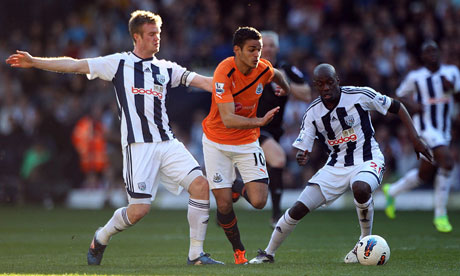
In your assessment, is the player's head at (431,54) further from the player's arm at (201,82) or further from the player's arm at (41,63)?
the player's arm at (41,63)

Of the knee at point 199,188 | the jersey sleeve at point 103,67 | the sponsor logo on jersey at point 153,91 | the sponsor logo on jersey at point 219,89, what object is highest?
the jersey sleeve at point 103,67

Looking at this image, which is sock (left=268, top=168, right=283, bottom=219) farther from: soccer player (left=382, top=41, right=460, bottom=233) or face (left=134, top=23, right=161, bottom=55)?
face (left=134, top=23, right=161, bottom=55)

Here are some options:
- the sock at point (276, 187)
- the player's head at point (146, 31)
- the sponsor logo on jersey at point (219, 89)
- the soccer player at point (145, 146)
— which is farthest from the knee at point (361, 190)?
the sock at point (276, 187)

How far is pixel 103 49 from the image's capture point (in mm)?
19516

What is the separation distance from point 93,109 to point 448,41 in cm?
795

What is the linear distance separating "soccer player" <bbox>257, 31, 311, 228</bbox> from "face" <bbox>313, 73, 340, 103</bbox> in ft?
9.21

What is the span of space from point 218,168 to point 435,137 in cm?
509

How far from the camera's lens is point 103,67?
755 centimetres

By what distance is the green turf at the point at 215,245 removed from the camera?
23.0 ft

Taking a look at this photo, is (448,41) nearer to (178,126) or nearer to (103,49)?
(178,126)

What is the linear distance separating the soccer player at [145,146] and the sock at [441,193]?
4.97 meters

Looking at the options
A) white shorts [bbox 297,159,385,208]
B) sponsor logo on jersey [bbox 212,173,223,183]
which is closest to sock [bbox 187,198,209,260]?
sponsor logo on jersey [bbox 212,173,223,183]

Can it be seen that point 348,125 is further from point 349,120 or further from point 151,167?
point 151,167

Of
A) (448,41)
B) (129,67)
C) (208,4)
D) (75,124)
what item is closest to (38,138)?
(75,124)
